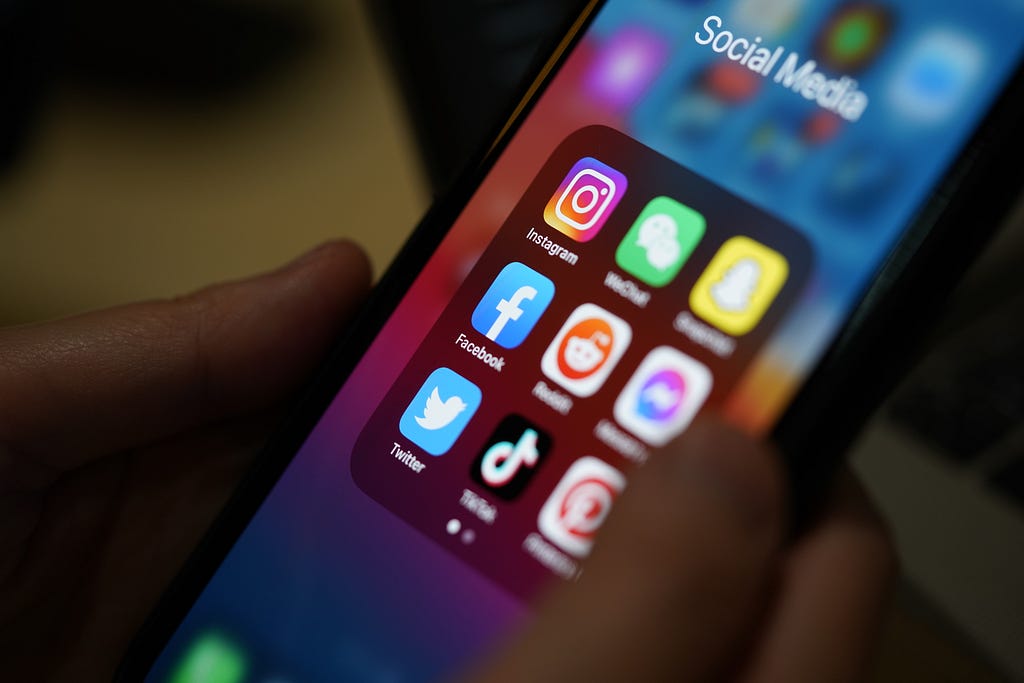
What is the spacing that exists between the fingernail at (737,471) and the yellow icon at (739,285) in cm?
6

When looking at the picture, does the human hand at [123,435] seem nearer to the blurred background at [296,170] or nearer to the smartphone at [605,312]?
the smartphone at [605,312]

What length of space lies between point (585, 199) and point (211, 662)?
0.23 metres

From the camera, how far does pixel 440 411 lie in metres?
0.33

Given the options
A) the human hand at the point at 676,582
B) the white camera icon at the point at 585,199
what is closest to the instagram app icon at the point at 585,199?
the white camera icon at the point at 585,199

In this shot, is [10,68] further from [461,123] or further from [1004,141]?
[1004,141]

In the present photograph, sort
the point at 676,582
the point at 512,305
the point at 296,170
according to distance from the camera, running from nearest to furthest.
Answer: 1. the point at 676,582
2. the point at 512,305
3. the point at 296,170

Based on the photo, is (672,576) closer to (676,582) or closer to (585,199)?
(676,582)

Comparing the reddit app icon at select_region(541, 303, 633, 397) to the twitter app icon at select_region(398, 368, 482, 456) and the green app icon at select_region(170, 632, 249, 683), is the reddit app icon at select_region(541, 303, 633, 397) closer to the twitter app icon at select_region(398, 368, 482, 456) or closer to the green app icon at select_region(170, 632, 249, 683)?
the twitter app icon at select_region(398, 368, 482, 456)

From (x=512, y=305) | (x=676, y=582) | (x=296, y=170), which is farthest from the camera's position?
(x=296, y=170)

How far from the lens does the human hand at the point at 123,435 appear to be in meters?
0.36

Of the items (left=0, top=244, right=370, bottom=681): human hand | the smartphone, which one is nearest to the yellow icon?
the smartphone

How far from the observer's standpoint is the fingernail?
235mm

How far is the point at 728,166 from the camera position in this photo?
311mm

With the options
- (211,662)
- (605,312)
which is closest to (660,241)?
(605,312)
